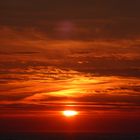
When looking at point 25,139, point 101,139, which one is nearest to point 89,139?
point 101,139

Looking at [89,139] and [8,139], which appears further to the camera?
[89,139]

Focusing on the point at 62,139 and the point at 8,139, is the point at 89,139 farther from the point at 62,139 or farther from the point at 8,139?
the point at 8,139

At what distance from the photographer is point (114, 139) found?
5640 inches

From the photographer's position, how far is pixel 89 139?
14362 centimetres

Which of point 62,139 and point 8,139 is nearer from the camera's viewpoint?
point 8,139

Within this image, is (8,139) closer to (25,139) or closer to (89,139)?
(25,139)

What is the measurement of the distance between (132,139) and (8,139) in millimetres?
27222

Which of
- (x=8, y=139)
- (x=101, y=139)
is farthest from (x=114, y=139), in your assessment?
(x=8, y=139)

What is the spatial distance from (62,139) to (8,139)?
619 inches

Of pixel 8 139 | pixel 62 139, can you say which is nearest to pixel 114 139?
pixel 62 139

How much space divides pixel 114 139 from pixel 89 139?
5635mm

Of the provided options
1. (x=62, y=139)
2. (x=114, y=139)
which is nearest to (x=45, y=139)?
(x=62, y=139)

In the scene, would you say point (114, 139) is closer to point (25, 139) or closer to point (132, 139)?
point (132, 139)

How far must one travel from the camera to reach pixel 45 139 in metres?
143
